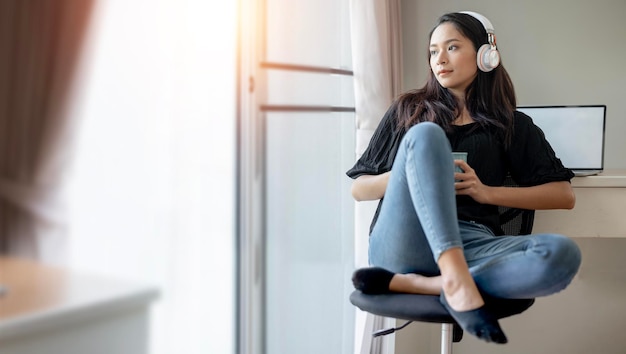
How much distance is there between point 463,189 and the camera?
148 cm

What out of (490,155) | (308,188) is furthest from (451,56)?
(308,188)

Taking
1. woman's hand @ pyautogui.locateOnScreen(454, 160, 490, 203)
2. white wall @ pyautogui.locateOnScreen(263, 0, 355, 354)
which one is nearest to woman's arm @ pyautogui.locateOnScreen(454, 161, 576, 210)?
woman's hand @ pyautogui.locateOnScreen(454, 160, 490, 203)

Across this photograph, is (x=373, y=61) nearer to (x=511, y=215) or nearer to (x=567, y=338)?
(x=511, y=215)

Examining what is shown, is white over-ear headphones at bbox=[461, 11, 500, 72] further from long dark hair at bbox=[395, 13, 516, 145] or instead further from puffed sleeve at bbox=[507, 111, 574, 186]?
puffed sleeve at bbox=[507, 111, 574, 186]

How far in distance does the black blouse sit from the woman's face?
0.44 ft

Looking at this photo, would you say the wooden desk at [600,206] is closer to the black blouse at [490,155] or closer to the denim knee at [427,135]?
the black blouse at [490,155]

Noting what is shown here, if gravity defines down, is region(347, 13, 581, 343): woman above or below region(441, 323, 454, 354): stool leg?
above

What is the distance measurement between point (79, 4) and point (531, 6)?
5.53 feet

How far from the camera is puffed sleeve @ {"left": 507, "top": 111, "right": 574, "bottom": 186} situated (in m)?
1.58

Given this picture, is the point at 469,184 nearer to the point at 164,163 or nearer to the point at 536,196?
the point at 536,196

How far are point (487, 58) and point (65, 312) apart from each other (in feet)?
3.81

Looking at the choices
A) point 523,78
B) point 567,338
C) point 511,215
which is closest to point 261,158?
point 511,215

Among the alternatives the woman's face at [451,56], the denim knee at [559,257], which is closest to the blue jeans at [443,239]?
the denim knee at [559,257]

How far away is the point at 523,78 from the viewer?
2197 mm
